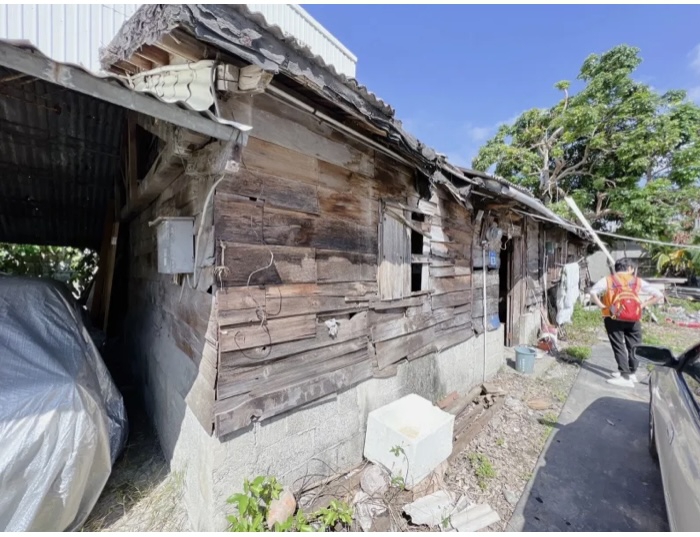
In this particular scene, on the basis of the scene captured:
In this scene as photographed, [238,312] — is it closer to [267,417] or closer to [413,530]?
[267,417]

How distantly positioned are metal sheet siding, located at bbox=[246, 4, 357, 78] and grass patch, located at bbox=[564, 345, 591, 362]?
806 cm

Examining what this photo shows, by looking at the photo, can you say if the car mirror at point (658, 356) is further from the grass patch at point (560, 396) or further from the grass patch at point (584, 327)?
the grass patch at point (584, 327)

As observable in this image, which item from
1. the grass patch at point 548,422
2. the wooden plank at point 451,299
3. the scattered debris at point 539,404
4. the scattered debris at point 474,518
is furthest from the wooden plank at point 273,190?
the scattered debris at point 539,404

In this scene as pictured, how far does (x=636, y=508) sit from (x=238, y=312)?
4.21m

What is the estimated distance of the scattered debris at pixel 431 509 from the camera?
281 cm

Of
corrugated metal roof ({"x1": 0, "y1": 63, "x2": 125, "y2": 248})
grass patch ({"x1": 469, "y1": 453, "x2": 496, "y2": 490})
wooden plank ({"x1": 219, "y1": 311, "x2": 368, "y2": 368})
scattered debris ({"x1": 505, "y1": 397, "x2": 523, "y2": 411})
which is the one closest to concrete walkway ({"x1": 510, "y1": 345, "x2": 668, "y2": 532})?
grass patch ({"x1": 469, "y1": 453, "x2": 496, "y2": 490})

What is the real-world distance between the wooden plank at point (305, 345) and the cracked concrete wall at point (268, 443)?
1.79 ft

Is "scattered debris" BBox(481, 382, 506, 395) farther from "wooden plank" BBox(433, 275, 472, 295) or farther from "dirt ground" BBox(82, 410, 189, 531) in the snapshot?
"dirt ground" BBox(82, 410, 189, 531)

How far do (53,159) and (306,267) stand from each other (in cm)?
411

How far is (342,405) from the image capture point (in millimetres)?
3277

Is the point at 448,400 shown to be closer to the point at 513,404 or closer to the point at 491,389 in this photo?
the point at 491,389

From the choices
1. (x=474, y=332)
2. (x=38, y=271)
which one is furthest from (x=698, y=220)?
(x=38, y=271)

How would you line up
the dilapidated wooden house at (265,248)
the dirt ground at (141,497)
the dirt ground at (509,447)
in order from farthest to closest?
the dirt ground at (509,447)
the dirt ground at (141,497)
the dilapidated wooden house at (265,248)

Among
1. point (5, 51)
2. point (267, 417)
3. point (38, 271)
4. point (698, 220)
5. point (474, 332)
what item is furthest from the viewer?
point (698, 220)
